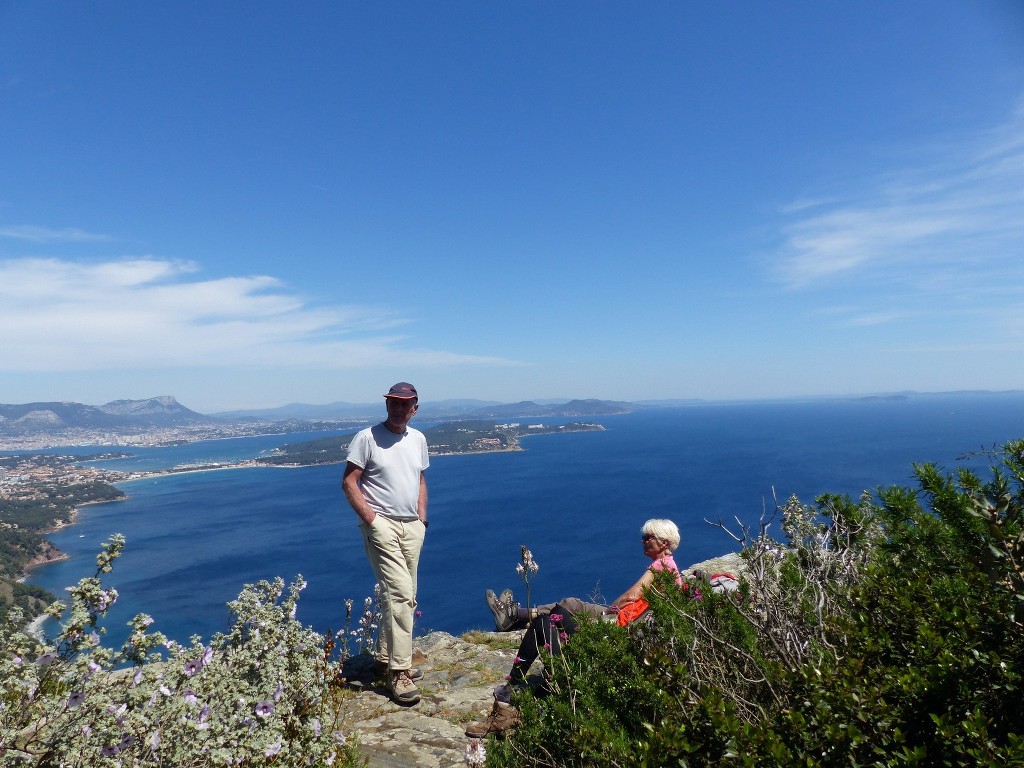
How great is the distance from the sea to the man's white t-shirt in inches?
820

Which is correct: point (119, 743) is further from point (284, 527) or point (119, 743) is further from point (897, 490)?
point (284, 527)

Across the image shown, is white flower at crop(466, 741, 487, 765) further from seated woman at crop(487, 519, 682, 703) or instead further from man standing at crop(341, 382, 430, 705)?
man standing at crop(341, 382, 430, 705)

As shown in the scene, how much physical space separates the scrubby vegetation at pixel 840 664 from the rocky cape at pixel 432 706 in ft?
2.59

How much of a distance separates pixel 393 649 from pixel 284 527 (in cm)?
Answer: 6995

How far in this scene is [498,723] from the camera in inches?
127

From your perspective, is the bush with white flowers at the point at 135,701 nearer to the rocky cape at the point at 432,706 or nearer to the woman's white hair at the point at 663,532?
the rocky cape at the point at 432,706

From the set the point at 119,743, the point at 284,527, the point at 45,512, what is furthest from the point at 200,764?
the point at 45,512

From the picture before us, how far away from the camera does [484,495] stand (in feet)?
256

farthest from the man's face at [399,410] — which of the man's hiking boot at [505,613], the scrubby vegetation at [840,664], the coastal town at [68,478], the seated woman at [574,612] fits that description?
the coastal town at [68,478]

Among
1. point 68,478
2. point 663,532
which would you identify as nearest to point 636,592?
point 663,532

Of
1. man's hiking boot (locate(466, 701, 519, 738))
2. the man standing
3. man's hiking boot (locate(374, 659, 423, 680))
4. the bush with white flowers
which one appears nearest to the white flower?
the bush with white flowers

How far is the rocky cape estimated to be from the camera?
324cm

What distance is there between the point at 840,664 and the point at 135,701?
2.36 metres

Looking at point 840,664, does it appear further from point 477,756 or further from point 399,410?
point 399,410
